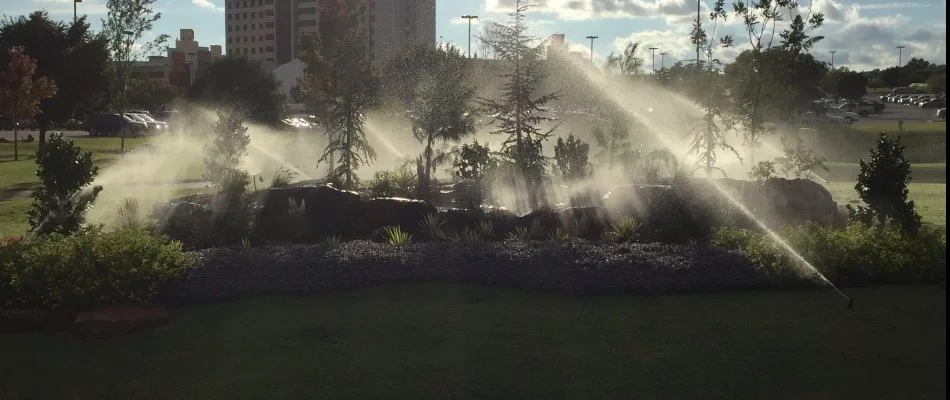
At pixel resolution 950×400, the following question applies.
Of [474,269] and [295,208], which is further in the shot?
[295,208]

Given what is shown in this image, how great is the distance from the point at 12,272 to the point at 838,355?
24.3 ft

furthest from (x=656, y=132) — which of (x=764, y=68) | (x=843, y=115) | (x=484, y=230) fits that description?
(x=843, y=115)

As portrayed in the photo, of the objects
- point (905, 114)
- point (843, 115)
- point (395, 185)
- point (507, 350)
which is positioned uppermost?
point (905, 114)

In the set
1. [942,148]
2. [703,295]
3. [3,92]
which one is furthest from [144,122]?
[703,295]

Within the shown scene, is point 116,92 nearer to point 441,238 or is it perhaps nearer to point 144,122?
point 144,122

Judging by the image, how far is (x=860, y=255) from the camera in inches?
385

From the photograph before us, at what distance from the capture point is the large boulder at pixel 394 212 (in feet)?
39.1

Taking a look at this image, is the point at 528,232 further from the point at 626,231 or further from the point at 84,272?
the point at 84,272

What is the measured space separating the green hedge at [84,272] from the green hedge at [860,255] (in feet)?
20.3

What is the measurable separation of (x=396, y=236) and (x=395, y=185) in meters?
6.25

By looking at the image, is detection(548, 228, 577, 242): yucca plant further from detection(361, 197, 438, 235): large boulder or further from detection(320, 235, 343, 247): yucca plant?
detection(320, 235, 343, 247): yucca plant

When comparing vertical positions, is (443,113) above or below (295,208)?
above

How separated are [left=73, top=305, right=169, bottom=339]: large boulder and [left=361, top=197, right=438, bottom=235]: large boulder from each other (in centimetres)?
426

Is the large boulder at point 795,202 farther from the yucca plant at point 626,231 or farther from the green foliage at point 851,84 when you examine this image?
the green foliage at point 851,84
